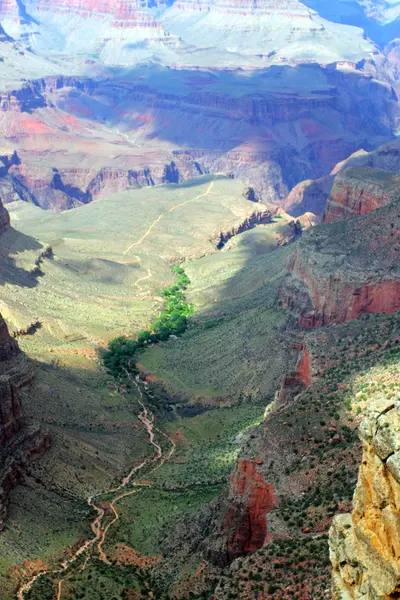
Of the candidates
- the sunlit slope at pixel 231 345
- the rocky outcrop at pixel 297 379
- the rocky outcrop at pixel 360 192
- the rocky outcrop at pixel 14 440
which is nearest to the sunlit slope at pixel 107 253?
the sunlit slope at pixel 231 345

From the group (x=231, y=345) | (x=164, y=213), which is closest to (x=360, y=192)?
(x=231, y=345)

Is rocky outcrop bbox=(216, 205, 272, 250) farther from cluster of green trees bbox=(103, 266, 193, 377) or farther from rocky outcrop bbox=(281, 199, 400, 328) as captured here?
rocky outcrop bbox=(281, 199, 400, 328)

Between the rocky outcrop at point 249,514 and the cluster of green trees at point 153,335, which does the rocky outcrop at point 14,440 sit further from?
the cluster of green trees at point 153,335

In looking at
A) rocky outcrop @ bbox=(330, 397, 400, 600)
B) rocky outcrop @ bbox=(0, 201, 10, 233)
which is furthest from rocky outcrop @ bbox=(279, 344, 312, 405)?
rocky outcrop @ bbox=(0, 201, 10, 233)

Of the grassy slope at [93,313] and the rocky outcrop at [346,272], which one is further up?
the rocky outcrop at [346,272]

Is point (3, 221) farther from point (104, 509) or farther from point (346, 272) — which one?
point (104, 509)

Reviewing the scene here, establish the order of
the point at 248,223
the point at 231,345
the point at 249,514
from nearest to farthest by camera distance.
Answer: the point at 249,514
the point at 231,345
the point at 248,223
